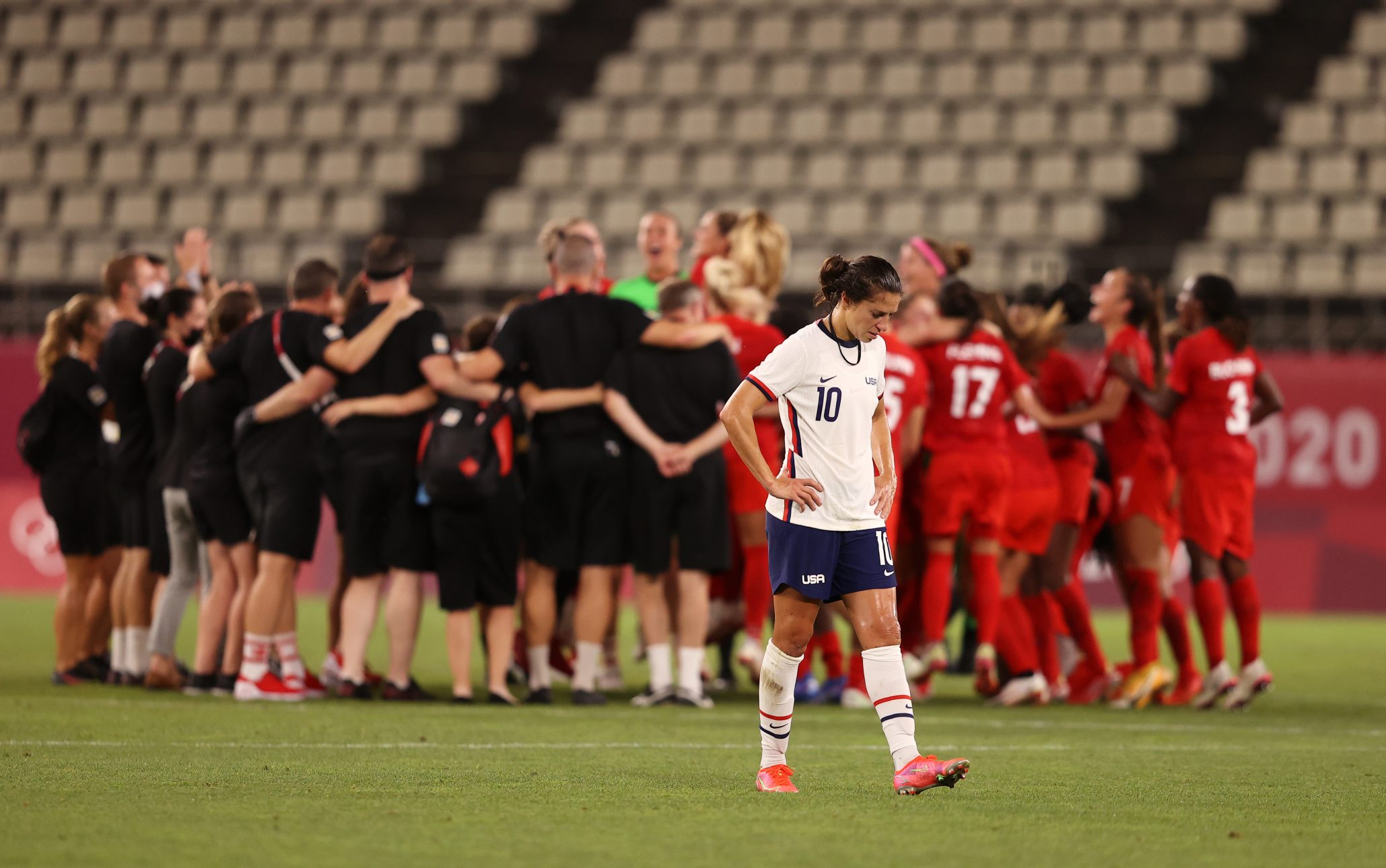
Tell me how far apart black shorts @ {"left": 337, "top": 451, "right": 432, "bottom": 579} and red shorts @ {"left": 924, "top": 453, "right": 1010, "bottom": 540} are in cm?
273

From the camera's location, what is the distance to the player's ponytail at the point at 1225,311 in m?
9.93

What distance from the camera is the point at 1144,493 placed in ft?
33.1

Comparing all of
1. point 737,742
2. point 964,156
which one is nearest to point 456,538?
point 737,742

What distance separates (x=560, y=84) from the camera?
2414 cm

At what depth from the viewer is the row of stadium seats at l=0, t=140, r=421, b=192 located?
74.6ft

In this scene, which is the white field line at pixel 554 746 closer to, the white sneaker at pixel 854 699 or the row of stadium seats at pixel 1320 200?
the white sneaker at pixel 854 699

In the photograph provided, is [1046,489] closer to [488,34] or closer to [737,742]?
[737,742]

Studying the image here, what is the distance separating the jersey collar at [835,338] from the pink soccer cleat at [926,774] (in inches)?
55.4

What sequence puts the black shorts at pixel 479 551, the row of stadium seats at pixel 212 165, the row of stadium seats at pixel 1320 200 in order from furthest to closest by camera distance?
the row of stadium seats at pixel 212 165 < the row of stadium seats at pixel 1320 200 < the black shorts at pixel 479 551

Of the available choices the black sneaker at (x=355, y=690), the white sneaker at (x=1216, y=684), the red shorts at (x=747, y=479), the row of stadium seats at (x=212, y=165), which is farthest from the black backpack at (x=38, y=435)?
the row of stadium seats at (x=212, y=165)

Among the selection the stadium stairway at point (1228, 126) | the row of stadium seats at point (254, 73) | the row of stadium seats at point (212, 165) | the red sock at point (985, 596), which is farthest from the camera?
the row of stadium seats at point (254, 73)

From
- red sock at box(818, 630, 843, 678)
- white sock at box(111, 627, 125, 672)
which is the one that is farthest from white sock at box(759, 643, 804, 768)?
white sock at box(111, 627, 125, 672)

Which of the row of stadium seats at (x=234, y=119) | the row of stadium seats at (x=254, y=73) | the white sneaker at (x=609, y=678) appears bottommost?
the white sneaker at (x=609, y=678)

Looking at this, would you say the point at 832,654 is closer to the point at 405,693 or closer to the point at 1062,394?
the point at 1062,394
